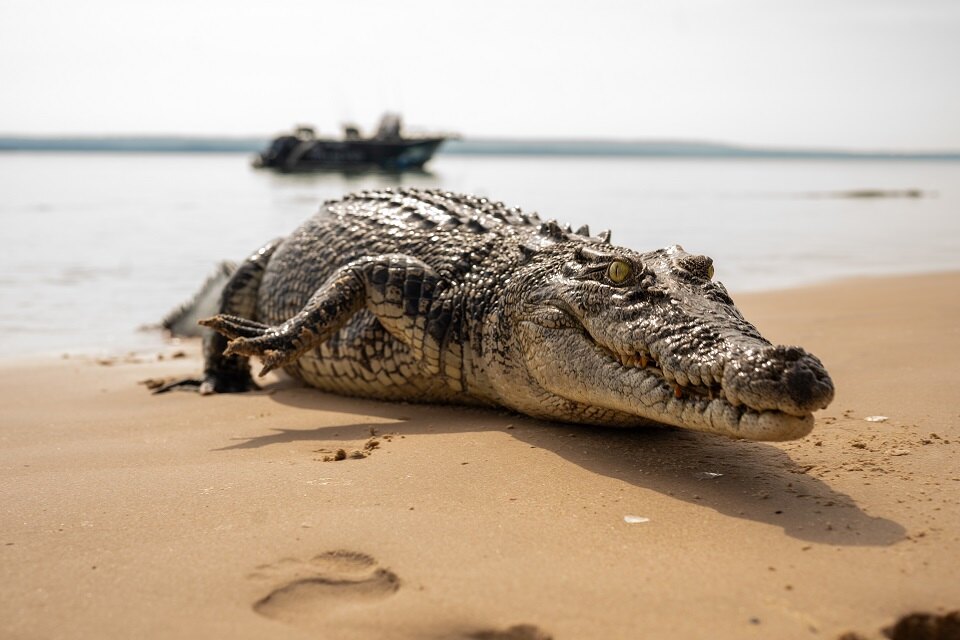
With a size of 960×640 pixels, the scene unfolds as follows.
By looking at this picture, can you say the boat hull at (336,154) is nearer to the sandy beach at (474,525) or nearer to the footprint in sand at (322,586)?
the sandy beach at (474,525)

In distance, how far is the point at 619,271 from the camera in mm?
3469

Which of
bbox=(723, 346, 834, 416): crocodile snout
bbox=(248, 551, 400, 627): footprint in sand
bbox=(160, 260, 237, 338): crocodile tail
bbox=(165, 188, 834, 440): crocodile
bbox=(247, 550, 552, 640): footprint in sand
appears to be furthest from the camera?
bbox=(160, 260, 237, 338): crocodile tail

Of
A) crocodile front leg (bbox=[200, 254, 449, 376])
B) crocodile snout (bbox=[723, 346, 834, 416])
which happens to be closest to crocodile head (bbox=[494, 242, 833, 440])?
crocodile snout (bbox=[723, 346, 834, 416])

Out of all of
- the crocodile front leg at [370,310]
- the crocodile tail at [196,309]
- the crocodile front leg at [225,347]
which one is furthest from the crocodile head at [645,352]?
the crocodile tail at [196,309]

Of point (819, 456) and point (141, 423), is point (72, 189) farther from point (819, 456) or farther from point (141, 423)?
point (819, 456)

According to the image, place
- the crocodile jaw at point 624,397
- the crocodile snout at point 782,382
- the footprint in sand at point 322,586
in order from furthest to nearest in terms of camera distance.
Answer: the crocodile jaw at point 624,397 < the crocodile snout at point 782,382 < the footprint in sand at point 322,586

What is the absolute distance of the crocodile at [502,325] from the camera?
2795mm

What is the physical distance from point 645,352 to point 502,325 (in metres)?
1.09

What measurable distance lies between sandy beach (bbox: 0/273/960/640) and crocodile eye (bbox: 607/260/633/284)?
0.68m

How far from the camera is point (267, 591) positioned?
2279mm

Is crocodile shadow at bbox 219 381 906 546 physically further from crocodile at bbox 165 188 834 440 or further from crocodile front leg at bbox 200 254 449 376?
crocodile front leg at bbox 200 254 449 376

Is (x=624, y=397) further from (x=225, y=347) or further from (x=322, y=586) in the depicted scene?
(x=225, y=347)

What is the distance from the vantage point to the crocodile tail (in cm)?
763

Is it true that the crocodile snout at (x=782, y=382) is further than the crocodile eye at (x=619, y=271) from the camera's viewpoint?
No
